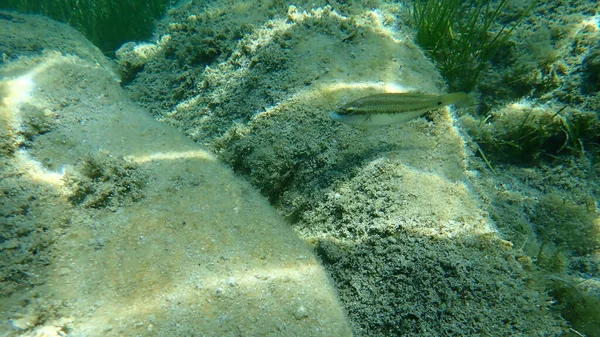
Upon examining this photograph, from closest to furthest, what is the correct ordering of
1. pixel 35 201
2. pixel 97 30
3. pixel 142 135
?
pixel 35 201 → pixel 142 135 → pixel 97 30

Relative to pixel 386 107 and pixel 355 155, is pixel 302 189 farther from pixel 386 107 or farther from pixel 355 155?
pixel 386 107

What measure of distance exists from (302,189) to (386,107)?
1070mm

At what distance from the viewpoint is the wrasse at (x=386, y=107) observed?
2.52m

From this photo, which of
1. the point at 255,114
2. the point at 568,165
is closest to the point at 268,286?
the point at 255,114

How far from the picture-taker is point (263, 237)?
7.74 feet

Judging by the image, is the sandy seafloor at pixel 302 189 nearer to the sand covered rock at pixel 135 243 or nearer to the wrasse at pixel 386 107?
the sand covered rock at pixel 135 243

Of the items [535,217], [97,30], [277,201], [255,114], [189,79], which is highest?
[97,30]

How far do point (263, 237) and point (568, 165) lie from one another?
3.29 metres

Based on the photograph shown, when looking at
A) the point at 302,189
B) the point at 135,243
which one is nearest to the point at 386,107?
the point at 302,189

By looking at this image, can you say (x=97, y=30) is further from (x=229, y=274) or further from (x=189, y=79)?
(x=229, y=274)

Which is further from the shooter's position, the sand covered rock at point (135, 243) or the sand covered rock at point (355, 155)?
the sand covered rock at point (355, 155)

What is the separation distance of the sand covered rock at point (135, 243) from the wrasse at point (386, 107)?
1.13 meters

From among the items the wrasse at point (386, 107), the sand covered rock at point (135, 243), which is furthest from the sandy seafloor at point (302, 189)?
the wrasse at point (386, 107)

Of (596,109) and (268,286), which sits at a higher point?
(596,109)
